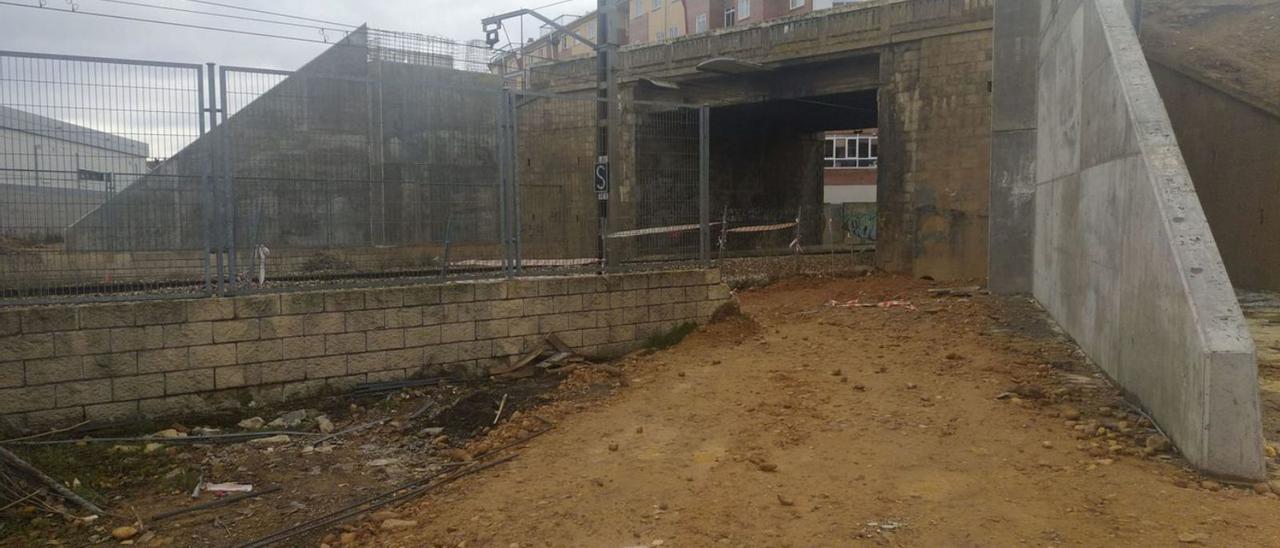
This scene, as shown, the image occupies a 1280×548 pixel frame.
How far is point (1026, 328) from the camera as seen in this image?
10.1m

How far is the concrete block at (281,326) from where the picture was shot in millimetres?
7012

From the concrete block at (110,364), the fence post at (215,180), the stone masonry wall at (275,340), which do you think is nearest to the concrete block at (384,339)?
the stone masonry wall at (275,340)

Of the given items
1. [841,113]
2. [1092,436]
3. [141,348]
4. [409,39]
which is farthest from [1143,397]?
[841,113]

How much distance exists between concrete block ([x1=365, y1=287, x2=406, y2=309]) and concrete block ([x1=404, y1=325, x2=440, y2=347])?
0.28 m

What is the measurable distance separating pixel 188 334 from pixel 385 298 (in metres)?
1.65

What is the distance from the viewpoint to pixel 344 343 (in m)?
7.47

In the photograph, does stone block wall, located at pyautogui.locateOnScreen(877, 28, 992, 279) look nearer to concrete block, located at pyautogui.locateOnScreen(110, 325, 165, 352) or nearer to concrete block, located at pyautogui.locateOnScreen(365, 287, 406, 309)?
concrete block, located at pyautogui.locateOnScreen(365, 287, 406, 309)

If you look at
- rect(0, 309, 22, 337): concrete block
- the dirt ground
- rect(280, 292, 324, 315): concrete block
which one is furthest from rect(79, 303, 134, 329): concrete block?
the dirt ground

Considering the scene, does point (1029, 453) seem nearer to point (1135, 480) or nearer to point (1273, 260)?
point (1135, 480)

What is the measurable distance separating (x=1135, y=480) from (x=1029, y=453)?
725 mm

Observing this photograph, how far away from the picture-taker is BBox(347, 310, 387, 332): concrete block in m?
7.50

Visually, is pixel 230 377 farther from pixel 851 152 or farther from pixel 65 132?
pixel 851 152

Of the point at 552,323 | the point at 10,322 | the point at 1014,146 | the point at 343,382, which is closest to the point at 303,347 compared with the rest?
the point at 343,382

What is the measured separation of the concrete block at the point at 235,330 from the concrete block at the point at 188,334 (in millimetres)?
49
